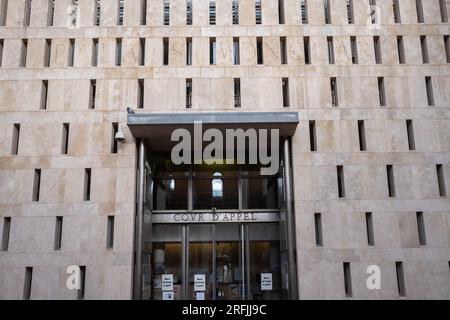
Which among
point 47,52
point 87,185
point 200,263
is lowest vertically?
point 200,263

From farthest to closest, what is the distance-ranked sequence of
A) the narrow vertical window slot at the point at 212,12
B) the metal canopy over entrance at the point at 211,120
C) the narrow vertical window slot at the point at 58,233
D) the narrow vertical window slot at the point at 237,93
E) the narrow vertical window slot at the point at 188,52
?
the narrow vertical window slot at the point at 212,12 → the narrow vertical window slot at the point at 188,52 → the narrow vertical window slot at the point at 237,93 → the narrow vertical window slot at the point at 58,233 → the metal canopy over entrance at the point at 211,120

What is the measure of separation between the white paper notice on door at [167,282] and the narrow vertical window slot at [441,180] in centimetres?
1314

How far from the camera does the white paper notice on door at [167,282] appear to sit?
20.5 meters

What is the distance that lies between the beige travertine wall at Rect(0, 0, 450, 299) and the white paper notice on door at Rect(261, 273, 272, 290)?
1976 mm

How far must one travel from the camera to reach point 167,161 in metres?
22.2

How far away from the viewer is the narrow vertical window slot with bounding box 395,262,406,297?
63.7 ft

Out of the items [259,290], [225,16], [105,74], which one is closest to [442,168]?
[259,290]

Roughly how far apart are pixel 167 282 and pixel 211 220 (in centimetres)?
351

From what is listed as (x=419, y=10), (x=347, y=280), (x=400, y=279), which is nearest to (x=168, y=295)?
(x=347, y=280)

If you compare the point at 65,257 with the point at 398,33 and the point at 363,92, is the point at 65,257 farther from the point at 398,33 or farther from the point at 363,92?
the point at 398,33

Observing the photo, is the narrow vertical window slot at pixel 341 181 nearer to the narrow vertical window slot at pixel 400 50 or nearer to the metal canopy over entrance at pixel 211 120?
the metal canopy over entrance at pixel 211 120

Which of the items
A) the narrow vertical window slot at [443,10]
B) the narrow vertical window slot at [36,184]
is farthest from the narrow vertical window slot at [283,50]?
the narrow vertical window slot at [36,184]

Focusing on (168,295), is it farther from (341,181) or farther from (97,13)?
(97,13)

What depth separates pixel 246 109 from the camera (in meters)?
21.2
